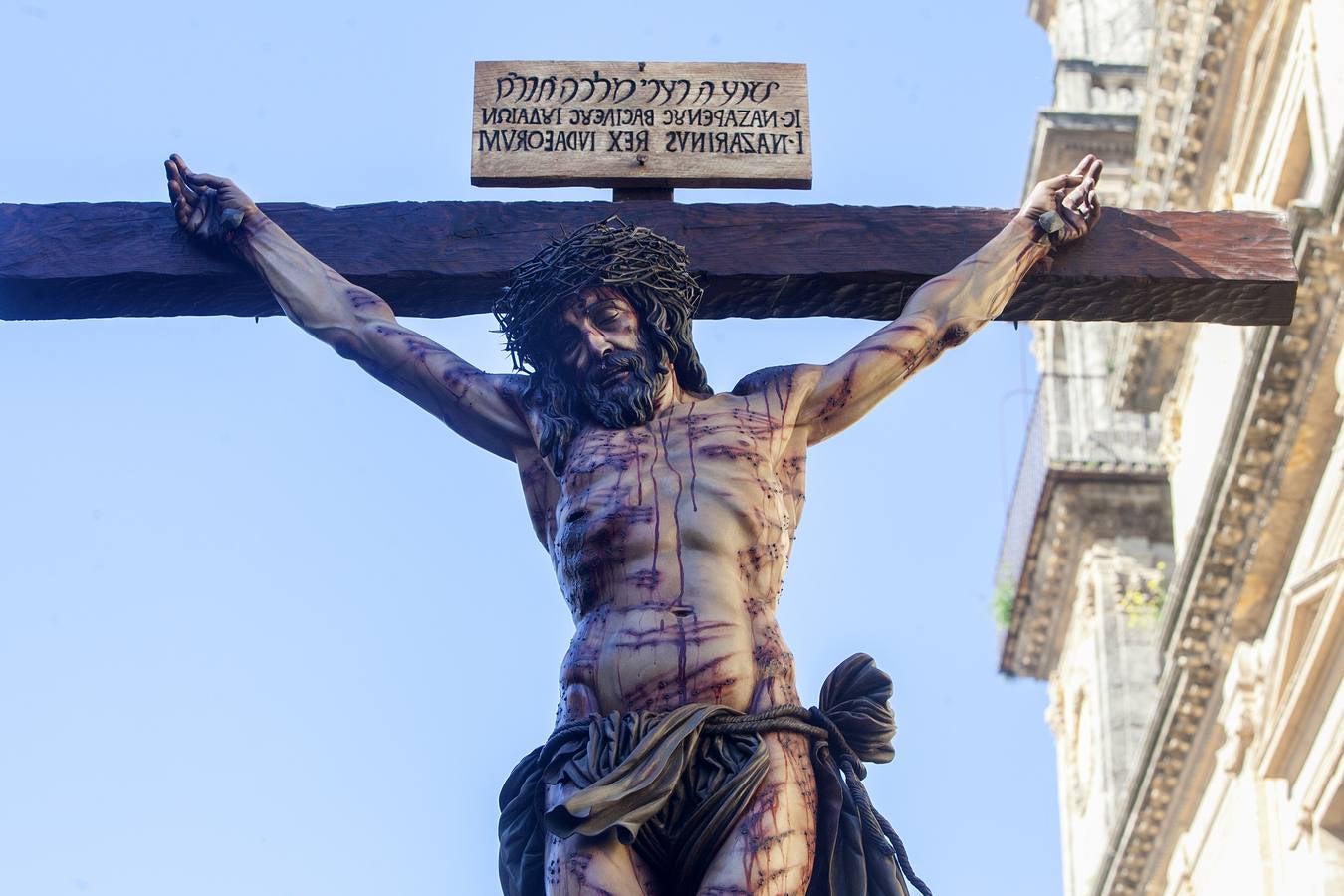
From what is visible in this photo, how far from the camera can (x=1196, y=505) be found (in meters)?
29.8

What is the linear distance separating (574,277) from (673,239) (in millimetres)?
1093

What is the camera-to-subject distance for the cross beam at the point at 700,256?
841cm

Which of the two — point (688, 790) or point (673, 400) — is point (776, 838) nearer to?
point (688, 790)

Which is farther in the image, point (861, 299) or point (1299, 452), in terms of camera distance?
point (1299, 452)

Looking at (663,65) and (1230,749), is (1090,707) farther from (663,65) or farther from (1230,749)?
(663,65)

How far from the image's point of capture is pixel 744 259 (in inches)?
334

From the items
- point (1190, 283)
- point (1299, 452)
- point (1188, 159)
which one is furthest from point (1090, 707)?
point (1190, 283)

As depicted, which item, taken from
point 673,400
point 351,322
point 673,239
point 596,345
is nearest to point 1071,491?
point 673,239

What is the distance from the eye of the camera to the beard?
7.25 m

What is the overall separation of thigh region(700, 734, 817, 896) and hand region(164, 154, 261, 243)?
271 cm

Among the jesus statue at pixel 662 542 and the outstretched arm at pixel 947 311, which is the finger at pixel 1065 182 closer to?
the outstretched arm at pixel 947 311

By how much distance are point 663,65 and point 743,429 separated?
2.04m

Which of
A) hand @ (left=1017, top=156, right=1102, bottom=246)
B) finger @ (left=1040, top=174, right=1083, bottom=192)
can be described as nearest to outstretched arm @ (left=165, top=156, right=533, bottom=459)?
hand @ (left=1017, top=156, right=1102, bottom=246)

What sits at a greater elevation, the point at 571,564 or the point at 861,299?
the point at 861,299
